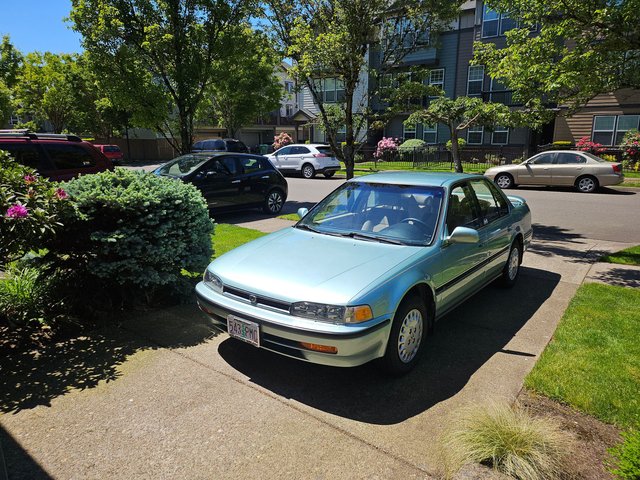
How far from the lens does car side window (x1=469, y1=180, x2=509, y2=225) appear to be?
529 centimetres

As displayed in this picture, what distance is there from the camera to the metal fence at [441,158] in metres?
26.4

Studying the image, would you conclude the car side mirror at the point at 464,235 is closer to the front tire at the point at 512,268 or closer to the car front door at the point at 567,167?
the front tire at the point at 512,268

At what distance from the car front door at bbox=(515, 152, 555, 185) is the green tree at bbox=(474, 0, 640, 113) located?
9825 millimetres

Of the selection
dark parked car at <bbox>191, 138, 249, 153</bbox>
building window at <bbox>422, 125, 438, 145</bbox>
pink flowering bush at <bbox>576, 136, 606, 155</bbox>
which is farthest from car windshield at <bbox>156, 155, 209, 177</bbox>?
building window at <bbox>422, 125, 438, 145</bbox>

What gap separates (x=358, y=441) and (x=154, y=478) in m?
1.27

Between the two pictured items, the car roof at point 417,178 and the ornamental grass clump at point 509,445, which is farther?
the car roof at point 417,178

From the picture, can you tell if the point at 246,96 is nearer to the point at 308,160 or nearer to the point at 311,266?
the point at 308,160

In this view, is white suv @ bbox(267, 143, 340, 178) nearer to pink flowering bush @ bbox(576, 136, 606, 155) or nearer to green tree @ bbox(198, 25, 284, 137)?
green tree @ bbox(198, 25, 284, 137)

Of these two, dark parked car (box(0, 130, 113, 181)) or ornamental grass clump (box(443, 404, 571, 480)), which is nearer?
ornamental grass clump (box(443, 404, 571, 480))

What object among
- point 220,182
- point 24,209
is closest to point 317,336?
point 24,209

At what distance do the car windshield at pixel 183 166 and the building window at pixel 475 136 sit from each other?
78.0 ft

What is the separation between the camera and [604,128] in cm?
2459

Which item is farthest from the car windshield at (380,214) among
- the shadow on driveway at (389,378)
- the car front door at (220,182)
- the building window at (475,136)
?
the building window at (475,136)

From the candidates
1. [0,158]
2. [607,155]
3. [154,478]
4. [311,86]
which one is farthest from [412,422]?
[607,155]
